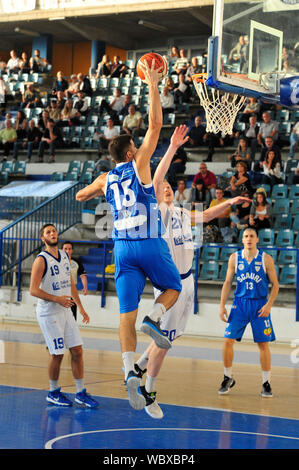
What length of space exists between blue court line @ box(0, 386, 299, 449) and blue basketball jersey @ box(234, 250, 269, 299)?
1.79 m

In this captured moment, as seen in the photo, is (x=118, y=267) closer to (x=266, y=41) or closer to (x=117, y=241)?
(x=117, y=241)

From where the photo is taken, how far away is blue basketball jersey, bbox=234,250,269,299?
8484 millimetres

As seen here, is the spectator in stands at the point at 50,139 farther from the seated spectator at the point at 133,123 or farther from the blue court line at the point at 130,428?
the blue court line at the point at 130,428

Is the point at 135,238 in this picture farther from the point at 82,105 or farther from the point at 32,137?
the point at 82,105

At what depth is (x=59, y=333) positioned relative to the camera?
7281mm

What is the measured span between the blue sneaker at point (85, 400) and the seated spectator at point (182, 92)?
14.4 m

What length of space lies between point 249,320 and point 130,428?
2743 millimetres

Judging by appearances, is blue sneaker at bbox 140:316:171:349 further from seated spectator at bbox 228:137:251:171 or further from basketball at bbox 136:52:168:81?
seated spectator at bbox 228:137:251:171

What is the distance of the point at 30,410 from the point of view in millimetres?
6840

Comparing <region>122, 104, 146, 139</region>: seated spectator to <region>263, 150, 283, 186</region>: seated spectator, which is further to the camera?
<region>122, 104, 146, 139</region>: seated spectator

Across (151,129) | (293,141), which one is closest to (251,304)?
(151,129)

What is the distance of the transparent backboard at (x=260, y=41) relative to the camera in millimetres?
8977

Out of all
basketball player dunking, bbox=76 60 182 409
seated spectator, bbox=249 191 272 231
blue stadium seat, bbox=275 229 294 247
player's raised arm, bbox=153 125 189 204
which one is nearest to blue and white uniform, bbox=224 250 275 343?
player's raised arm, bbox=153 125 189 204
